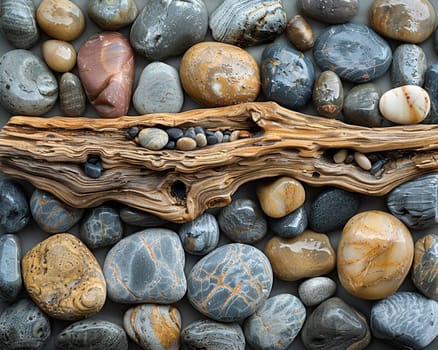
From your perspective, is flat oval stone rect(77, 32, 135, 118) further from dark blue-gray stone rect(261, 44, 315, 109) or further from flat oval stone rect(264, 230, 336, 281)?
flat oval stone rect(264, 230, 336, 281)

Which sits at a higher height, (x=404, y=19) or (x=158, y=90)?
(x=404, y=19)

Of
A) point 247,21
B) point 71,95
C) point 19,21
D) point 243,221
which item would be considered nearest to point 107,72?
point 71,95

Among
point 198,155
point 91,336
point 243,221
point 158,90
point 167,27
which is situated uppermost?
point 167,27

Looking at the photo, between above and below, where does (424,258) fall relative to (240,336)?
above

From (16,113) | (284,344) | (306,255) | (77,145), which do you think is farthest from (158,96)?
(284,344)

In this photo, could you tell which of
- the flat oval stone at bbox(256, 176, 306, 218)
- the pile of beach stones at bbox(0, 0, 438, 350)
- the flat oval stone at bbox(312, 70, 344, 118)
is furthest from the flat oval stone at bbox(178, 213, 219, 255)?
the flat oval stone at bbox(312, 70, 344, 118)

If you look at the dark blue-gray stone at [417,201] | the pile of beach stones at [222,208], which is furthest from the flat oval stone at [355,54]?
the dark blue-gray stone at [417,201]

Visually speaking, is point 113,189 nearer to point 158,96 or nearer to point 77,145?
point 77,145

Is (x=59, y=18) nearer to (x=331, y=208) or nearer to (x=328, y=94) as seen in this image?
(x=328, y=94)

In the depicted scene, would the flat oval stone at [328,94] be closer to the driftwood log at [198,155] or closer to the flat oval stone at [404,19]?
the driftwood log at [198,155]
